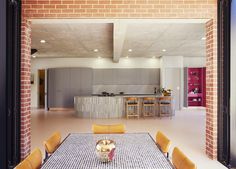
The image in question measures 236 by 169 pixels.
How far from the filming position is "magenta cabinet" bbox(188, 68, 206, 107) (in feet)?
45.2

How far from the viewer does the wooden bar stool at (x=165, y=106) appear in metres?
9.36

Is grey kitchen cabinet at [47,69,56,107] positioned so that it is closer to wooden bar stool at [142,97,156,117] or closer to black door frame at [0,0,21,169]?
wooden bar stool at [142,97,156,117]

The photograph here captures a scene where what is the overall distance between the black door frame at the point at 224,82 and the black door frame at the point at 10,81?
343 cm

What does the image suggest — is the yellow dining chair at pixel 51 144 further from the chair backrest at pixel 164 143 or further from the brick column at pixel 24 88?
the brick column at pixel 24 88

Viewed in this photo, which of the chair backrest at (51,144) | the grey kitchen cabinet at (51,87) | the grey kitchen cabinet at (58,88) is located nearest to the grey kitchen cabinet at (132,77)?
the grey kitchen cabinet at (58,88)

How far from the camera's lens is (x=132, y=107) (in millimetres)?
9398

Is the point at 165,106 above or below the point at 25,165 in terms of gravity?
below

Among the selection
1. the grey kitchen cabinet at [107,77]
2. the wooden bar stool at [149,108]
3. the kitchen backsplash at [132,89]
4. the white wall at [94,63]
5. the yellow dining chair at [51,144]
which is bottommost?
the wooden bar stool at [149,108]

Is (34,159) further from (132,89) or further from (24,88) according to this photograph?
(132,89)

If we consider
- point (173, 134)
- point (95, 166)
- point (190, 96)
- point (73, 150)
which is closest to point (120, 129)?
point (73, 150)

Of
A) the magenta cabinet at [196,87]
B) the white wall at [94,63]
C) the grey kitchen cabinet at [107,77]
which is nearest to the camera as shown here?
the grey kitchen cabinet at [107,77]

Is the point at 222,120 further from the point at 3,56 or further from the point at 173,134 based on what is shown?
the point at 3,56

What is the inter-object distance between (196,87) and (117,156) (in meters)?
13.0

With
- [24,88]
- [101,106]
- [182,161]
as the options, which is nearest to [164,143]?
[182,161]
